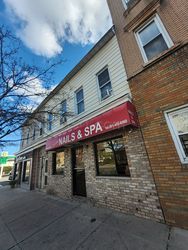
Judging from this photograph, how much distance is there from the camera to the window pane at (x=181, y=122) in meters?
3.51

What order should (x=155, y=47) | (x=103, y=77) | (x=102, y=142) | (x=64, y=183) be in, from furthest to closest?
(x=64, y=183) → (x=103, y=77) → (x=102, y=142) → (x=155, y=47)

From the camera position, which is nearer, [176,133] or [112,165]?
[176,133]

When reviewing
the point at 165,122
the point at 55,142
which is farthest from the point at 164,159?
the point at 55,142

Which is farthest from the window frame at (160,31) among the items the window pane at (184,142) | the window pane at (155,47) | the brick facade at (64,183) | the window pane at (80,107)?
the brick facade at (64,183)

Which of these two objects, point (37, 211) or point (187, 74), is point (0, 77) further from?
point (187, 74)

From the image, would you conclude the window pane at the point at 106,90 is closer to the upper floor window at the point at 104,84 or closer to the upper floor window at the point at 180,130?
the upper floor window at the point at 104,84

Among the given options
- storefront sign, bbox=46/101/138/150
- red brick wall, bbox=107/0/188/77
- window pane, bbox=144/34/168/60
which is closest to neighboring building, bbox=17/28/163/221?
storefront sign, bbox=46/101/138/150

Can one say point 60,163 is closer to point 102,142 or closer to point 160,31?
point 102,142

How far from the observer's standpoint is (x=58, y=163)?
8.57 meters

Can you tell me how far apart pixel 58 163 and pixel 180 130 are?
736 centimetres

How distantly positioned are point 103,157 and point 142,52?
454 cm

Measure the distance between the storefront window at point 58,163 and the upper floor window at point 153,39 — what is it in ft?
22.9

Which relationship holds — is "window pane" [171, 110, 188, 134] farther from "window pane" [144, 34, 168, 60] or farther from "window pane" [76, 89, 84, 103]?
"window pane" [76, 89, 84, 103]

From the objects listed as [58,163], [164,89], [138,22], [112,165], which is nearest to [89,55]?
[138,22]
